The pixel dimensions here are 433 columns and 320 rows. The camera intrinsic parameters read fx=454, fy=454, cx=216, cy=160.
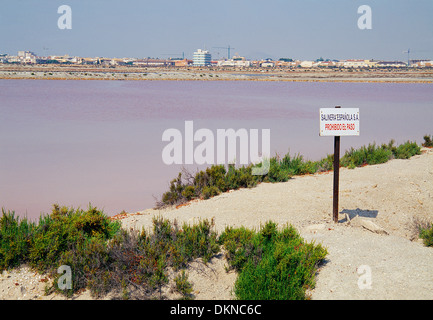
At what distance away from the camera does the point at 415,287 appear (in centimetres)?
505

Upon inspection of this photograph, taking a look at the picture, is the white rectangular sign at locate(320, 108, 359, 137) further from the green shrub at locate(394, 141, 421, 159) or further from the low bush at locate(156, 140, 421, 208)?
the green shrub at locate(394, 141, 421, 159)

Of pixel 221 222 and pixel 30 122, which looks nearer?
pixel 221 222

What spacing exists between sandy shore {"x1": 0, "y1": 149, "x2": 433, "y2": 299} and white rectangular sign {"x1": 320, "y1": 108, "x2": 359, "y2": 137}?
4.42 feet

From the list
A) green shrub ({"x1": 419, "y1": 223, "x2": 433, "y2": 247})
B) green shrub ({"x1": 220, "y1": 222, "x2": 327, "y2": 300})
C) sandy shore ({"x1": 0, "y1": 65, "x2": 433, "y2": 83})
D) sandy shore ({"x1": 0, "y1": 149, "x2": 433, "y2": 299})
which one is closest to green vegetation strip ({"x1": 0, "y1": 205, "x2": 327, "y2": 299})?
green shrub ({"x1": 220, "y1": 222, "x2": 327, "y2": 300})

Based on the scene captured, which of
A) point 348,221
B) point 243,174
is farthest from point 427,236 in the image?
point 243,174

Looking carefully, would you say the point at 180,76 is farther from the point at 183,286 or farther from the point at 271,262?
the point at 183,286

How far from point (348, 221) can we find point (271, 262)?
92.5 inches

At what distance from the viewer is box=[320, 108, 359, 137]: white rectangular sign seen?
7254 mm

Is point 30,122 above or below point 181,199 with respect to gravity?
above

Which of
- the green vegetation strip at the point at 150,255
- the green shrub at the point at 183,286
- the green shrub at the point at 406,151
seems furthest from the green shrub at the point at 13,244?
the green shrub at the point at 406,151

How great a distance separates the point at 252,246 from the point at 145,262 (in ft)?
4.61

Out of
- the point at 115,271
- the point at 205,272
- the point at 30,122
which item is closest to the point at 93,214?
the point at 115,271
